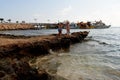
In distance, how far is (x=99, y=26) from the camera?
13088cm

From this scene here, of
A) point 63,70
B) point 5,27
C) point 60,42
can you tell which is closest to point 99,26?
point 5,27

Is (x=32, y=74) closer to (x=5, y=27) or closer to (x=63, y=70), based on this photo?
(x=63, y=70)

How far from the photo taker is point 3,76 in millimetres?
7090

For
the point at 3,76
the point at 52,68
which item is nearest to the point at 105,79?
the point at 52,68

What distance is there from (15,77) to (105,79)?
514 cm

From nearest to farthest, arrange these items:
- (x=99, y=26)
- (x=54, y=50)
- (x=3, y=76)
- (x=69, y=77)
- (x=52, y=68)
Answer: (x=3, y=76) → (x=69, y=77) → (x=52, y=68) → (x=54, y=50) → (x=99, y=26)

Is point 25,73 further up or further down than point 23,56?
further up

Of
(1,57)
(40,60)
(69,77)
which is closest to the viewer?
Answer: (69,77)

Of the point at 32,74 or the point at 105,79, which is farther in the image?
the point at 105,79

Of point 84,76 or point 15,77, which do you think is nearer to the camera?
point 15,77

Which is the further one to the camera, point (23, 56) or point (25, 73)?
point (23, 56)

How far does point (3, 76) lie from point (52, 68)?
5.63m

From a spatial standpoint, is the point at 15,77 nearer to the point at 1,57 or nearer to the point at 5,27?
the point at 1,57

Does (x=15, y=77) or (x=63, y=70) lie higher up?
(x=15, y=77)
